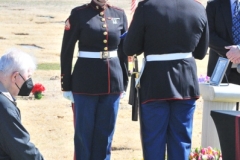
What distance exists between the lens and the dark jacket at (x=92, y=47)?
614cm

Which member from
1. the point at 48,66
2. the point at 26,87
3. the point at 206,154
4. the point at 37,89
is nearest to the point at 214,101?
the point at 206,154

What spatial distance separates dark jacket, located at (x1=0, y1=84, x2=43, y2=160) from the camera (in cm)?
438

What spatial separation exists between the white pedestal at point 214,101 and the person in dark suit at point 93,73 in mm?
732

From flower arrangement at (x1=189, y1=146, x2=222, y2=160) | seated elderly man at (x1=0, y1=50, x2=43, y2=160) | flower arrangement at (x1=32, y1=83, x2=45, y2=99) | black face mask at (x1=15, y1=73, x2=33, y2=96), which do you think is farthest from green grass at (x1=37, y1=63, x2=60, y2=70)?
seated elderly man at (x1=0, y1=50, x2=43, y2=160)

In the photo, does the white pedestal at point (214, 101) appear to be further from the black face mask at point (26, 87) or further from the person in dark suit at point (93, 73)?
the black face mask at point (26, 87)

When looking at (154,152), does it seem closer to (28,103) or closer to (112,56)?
(112,56)

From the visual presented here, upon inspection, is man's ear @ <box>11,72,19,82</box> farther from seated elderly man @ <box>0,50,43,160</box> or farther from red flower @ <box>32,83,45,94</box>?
red flower @ <box>32,83,45,94</box>

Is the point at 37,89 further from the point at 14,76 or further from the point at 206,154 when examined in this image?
the point at 14,76

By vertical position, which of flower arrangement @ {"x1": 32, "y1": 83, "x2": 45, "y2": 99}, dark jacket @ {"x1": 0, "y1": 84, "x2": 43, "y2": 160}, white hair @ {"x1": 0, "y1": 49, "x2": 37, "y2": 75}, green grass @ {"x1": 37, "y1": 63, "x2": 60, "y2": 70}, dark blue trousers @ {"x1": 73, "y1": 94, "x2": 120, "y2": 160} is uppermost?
white hair @ {"x1": 0, "y1": 49, "x2": 37, "y2": 75}

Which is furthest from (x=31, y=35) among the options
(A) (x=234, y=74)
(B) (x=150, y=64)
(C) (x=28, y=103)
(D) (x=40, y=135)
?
(B) (x=150, y=64)

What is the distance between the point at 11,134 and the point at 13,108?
0.51 ft

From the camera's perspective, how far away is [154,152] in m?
5.61

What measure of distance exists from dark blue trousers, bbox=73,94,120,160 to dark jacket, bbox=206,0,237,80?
1.11 metres

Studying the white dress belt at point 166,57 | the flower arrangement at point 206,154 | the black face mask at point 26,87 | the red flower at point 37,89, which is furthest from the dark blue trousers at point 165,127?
the red flower at point 37,89
